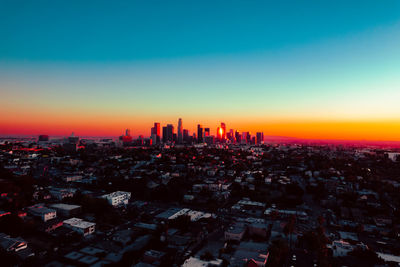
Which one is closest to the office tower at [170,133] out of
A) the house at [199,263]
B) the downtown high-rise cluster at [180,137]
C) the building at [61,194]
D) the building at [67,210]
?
the downtown high-rise cluster at [180,137]

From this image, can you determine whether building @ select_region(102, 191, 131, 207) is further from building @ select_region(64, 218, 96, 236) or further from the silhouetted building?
the silhouetted building

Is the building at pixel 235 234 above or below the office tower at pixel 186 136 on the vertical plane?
below

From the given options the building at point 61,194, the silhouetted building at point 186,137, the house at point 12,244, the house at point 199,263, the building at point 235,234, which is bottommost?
the building at point 235,234

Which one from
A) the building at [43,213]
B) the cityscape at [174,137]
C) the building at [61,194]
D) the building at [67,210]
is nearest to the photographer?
the building at [43,213]

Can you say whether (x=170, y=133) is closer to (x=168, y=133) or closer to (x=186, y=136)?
(x=168, y=133)

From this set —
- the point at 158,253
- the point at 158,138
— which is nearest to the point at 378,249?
the point at 158,253

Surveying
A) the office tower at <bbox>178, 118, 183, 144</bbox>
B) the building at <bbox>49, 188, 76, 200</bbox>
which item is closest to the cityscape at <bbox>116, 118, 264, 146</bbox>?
the office tower at <bbox>178, 118, 183, 144</bbox>

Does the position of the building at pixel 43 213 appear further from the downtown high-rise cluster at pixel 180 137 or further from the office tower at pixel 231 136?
the office tower at pixel 231 136

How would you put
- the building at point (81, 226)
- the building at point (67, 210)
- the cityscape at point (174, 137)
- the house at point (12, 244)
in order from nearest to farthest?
1. the house at point (12, 244)
2. the building at point (81, 226)
3. the building at point (67, 210)
4. the cityscape at point (174, 137)

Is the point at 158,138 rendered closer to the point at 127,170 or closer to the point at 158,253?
the point at 127,170
